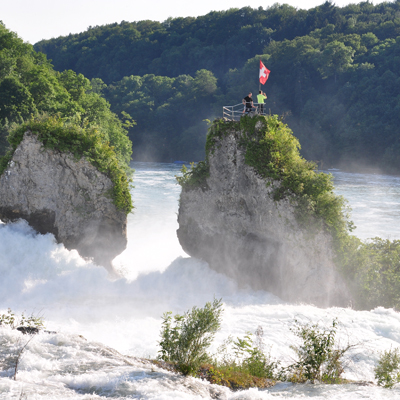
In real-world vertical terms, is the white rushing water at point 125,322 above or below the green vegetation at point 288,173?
below

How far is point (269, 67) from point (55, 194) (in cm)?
8269

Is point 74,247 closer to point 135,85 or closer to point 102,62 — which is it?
point 135,85

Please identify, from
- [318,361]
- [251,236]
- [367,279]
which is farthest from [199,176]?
[318,361]

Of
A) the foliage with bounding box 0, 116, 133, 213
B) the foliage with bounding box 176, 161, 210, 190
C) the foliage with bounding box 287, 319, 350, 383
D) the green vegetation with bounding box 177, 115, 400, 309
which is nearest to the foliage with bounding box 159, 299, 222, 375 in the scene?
the foliage with bounding box 287, 319, 350, 383

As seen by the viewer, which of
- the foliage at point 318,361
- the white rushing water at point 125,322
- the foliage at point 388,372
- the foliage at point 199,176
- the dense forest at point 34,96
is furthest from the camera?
the dense forest at point 34,96

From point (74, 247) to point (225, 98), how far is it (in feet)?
258

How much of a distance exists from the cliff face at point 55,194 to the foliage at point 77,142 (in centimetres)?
29

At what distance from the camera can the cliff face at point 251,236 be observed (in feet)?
61.6

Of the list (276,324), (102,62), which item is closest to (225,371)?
(276,324)

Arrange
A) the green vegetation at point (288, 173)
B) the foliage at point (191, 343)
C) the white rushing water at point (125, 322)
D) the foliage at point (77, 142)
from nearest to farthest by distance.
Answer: the white rushing water at point (125, 322)
the foliage at point (191, 343)
the green vegetation at point (288, 173)
the foliage at point (77, 142)

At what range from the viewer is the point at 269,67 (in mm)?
92500

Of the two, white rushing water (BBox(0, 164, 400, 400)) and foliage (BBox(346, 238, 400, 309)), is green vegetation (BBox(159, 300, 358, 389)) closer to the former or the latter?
white rushing water (BBox(0, 164, 400, 400))

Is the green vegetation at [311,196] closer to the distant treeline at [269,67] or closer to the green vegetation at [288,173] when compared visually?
the green vegetation at [288,173]

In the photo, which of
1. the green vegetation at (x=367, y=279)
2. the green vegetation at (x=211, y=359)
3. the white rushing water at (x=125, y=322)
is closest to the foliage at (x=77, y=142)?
the white rushing water at (x=125, y=322)
